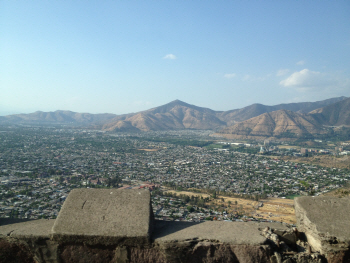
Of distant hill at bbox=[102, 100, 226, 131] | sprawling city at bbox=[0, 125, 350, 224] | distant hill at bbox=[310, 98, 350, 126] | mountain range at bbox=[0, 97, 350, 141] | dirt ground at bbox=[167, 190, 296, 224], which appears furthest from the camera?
distant hill at bbox=[102, 100, 226, 131]

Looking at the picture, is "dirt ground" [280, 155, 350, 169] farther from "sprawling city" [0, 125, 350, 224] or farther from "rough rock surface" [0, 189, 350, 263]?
"rough rock surface" [0, 189, 350, 263]

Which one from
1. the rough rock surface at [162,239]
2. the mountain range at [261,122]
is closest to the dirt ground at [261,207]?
the rough rock surface at [162,239]

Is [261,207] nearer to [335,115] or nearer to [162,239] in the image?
[162,239]

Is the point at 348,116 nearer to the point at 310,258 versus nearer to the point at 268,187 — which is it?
the point at 268,187

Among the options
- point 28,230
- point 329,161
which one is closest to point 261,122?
point 329,161

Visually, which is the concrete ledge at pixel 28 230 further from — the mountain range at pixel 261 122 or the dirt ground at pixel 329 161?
the mountain range at pixel 261 122

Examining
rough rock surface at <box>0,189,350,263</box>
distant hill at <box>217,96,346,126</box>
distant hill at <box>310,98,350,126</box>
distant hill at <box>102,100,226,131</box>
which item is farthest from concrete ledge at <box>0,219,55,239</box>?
distant hill at <box>217,96,346,126</box>
